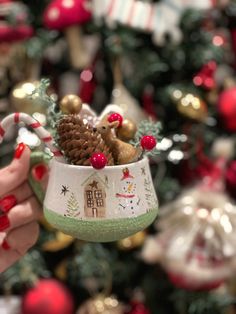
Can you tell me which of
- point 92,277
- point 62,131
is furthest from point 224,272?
point 62,131

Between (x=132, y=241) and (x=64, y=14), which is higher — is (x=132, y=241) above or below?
below

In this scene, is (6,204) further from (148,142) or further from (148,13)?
(148,13)

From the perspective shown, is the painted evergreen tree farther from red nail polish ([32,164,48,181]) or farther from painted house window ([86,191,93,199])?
red nail polish ([32,164,48,181])

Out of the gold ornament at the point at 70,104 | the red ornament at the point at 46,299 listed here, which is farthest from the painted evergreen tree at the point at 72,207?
the red ornament at the point at 46,299

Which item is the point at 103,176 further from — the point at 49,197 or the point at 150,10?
the point at 150,10

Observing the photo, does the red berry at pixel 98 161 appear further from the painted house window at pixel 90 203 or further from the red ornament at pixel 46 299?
the red ornament at pixel 46 299

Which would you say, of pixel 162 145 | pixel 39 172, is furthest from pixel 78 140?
pixel 162 145
